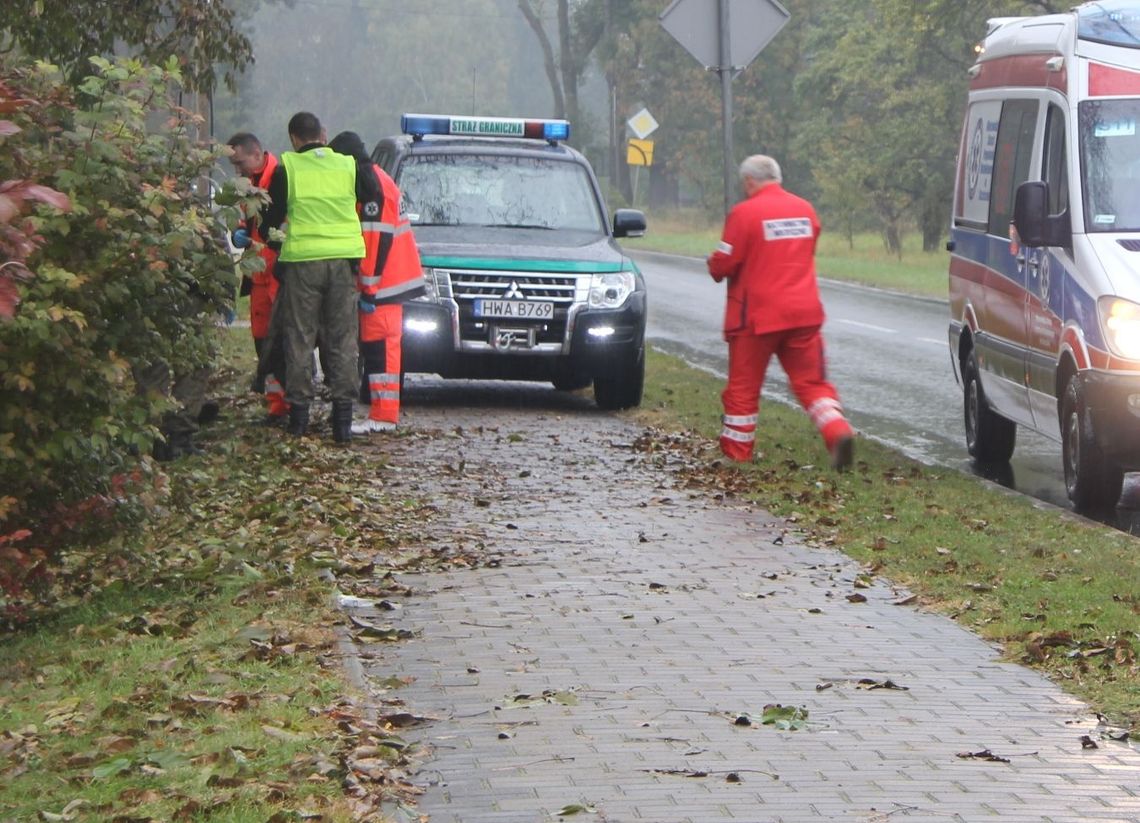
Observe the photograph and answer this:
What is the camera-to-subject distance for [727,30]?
15.0 meters

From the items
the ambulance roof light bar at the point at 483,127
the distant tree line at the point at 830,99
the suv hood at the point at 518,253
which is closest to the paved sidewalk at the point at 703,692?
the suv hood at the point at 518,253

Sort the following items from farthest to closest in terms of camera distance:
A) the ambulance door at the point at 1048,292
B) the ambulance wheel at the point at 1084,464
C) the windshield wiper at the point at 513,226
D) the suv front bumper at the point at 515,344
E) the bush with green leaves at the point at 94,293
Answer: the windshield wiper at the point at 513,226, the suv front bumper at the point at 515,344, the ambulance door at the point at 1048,292, the ambulance wheel at the point at 1084,464, the bush with green leaves at the point at 94,293

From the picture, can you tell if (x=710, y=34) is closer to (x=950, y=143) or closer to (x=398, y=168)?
(x=398, y=168)

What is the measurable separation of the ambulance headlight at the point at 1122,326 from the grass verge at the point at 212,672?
373 centimetres

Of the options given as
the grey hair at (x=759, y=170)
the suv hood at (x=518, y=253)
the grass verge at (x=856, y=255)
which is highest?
the grey hair at (x=759, y=170)

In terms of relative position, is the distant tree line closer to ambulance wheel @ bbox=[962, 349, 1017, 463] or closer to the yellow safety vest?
ambulance wheel @ bbox=[962, 349, 1017, 463]

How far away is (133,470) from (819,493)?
415 centimetres

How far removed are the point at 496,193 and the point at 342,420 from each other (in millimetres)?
3763

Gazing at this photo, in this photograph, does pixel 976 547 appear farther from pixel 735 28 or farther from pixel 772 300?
pixel 735 28

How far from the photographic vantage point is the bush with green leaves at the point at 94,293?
7688 mm

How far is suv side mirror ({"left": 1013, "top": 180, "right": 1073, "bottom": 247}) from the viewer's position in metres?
11.4

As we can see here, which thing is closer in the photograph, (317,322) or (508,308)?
(317,322)

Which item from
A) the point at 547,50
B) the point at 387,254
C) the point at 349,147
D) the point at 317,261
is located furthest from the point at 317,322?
the point at 547,50

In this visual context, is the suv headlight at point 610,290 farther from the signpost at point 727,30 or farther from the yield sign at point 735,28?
the yield sign at point 735,28
